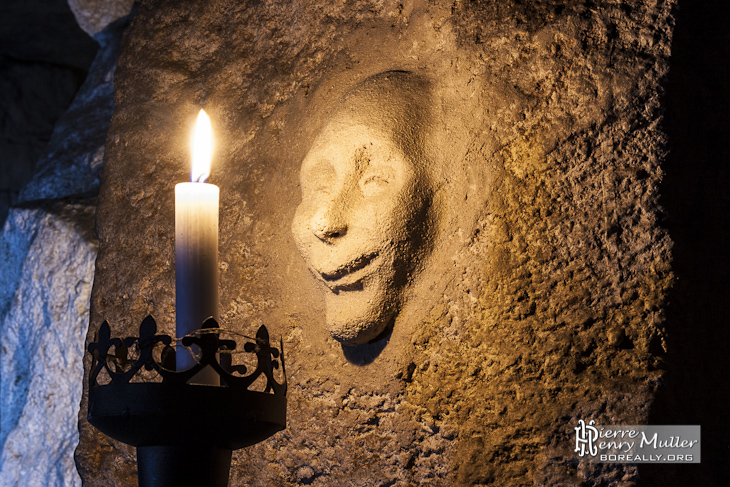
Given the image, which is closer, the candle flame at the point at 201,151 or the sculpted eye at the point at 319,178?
the candle flame at the point at 201,151

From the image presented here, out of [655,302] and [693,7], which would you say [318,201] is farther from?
[693,7]

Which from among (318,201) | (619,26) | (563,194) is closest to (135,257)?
(318,201)

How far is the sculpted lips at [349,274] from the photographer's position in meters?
0.89

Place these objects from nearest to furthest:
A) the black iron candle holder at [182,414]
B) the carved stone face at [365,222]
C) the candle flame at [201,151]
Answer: the black iron candle holder at [182,414] → the candle flame at [201,151] → the carved stone face at [365,222]

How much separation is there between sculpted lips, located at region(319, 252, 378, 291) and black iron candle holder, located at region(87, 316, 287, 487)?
0.24 m

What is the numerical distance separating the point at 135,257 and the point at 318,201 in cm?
43

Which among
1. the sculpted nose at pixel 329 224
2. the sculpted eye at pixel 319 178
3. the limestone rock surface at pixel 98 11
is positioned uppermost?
the limestone rock surface at pixel 98 11

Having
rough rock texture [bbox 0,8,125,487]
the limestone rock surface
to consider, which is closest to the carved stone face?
rough rock texture [bbox 0,8,125,487]

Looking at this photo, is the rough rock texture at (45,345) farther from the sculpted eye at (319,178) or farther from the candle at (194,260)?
the candle at (194,260)

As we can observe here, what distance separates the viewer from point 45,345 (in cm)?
161

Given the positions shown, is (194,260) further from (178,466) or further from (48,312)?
(48,312)

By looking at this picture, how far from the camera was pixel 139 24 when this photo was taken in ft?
4.35
